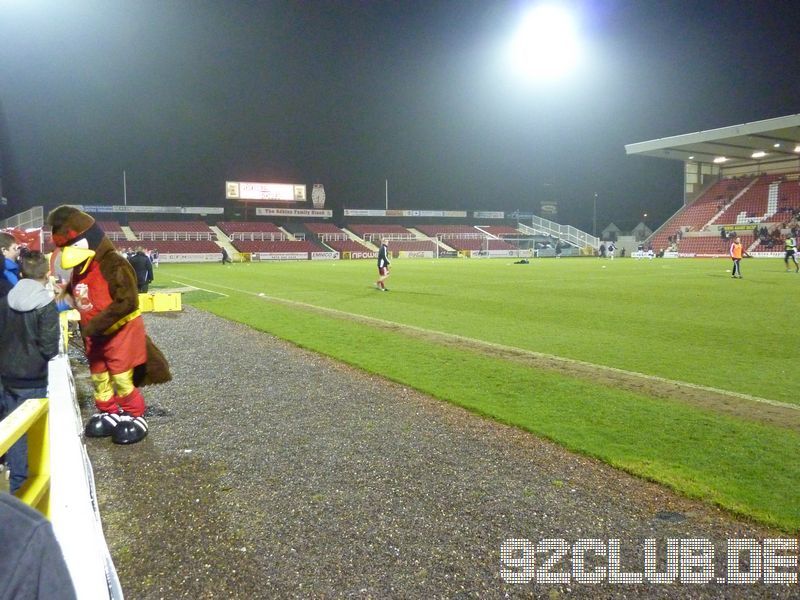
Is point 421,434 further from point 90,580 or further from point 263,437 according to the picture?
point 90,580

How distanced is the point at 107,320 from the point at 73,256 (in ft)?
2.07

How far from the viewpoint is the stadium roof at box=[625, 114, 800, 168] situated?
42.3 metres

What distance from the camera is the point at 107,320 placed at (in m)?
4.73

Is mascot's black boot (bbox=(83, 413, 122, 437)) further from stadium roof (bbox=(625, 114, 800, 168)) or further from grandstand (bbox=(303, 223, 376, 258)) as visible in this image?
grandstand (bbox=(303, 223, 376, 258))

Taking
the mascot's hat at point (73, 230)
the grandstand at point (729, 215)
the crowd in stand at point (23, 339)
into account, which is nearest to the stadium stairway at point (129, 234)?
the crowd in stand at point (23, 339)

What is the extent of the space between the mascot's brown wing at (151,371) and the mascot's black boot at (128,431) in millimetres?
365

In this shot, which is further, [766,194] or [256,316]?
[766,194]

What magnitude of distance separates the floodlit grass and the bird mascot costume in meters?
3.33

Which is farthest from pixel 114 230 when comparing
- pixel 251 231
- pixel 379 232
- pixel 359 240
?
pixel 379 232

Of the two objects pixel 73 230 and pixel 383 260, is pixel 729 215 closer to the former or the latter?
pixel 383 260

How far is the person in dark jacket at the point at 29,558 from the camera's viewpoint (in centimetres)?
90

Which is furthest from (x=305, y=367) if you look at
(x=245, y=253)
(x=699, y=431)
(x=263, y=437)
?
(x=245, y=253)

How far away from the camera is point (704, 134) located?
45.9 m

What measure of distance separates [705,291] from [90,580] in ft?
68.2
